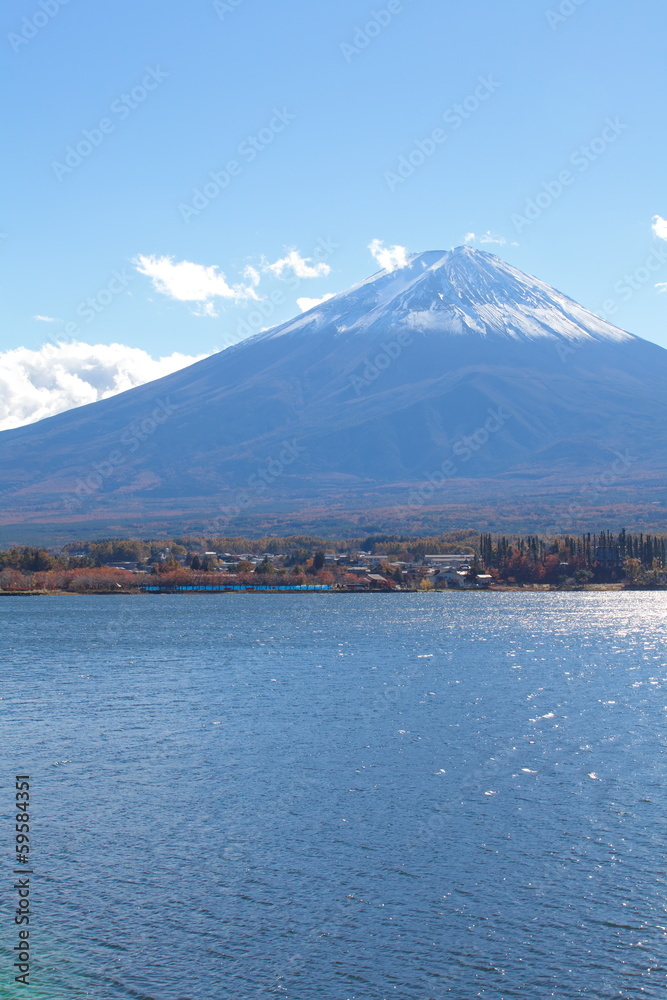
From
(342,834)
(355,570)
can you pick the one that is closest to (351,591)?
(355,570)

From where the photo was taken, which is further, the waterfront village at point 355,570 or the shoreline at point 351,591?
the waterfront village at point 355,570

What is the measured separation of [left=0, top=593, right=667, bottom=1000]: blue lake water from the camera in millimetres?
15039

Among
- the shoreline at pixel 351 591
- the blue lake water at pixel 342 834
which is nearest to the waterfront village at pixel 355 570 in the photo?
→ the shoreline at pixel 351 591

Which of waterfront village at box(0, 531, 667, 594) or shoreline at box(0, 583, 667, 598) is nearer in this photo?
shoreline at box(0, 583, 667, 598)

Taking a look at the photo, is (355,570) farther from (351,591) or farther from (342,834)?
(342,834)

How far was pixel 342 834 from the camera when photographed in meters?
20.6

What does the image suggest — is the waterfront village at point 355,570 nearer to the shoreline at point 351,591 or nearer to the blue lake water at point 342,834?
the shoreline at point 351,591

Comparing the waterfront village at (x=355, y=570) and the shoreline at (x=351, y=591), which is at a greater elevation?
the waterfront village at (x=355, y=570)

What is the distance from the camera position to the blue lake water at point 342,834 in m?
15.0

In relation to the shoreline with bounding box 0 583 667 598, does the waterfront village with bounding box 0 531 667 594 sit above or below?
above

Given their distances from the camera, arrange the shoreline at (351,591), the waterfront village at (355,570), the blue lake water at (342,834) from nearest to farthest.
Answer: the blue lake water at (342,834), the shoreline at (351,591), the waterfront village at (355,570)

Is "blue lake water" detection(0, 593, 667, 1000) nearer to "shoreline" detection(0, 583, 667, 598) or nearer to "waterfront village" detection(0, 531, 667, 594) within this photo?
"shoreline" detection(0, 583, 667, 598)

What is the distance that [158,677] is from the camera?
45.1 m

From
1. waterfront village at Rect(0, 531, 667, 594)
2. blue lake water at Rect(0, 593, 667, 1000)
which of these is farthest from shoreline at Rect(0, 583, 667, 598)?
blue lake water at Rect(0, 593, 667, 1000)
